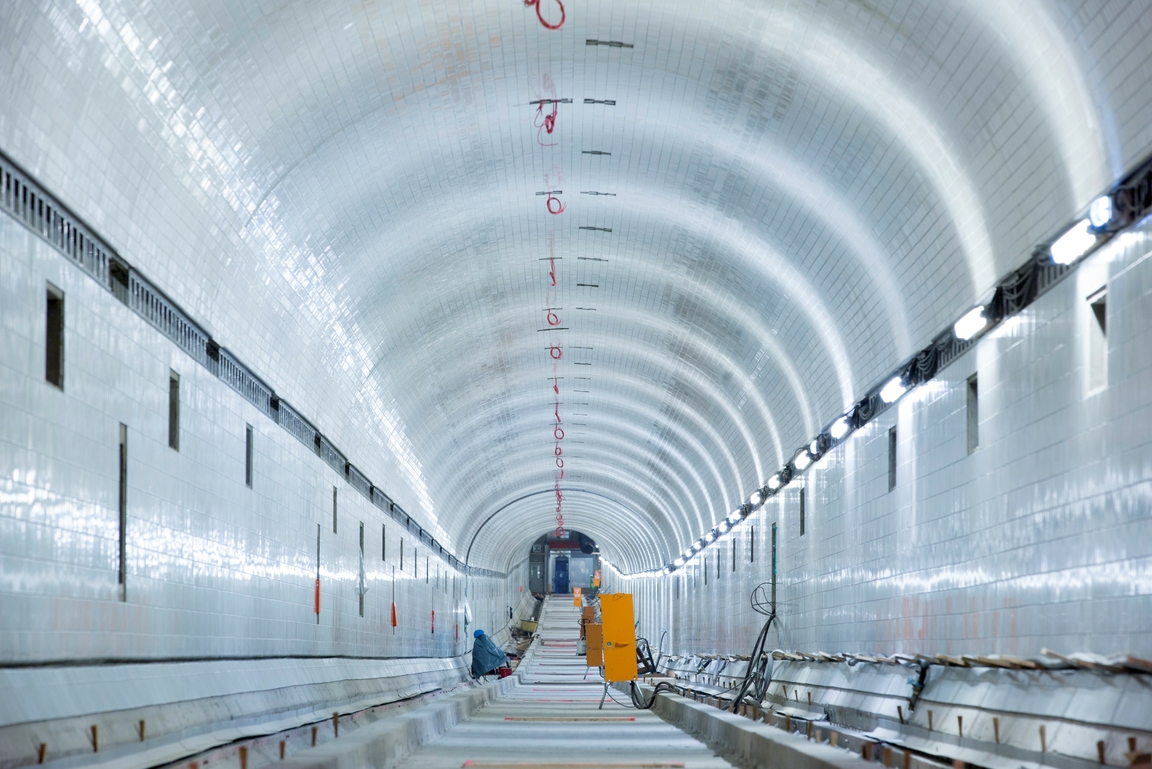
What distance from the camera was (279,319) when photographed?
54.7 ft

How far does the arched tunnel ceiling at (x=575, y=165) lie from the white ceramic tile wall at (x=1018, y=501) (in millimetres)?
854

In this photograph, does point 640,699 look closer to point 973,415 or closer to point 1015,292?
point 973,415

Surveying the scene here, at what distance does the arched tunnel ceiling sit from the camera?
10.0m

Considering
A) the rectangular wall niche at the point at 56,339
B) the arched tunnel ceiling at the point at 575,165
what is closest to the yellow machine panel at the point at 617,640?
the arched tunnel ceiling at the point at 575,165

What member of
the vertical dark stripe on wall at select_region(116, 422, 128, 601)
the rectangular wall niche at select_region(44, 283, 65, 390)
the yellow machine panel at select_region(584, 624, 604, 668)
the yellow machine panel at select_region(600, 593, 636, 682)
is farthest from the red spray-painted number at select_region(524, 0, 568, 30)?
the yellow machine panel at select_region(584, 624, 604, 668)

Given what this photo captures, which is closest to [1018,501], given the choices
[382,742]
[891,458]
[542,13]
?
[891,458]

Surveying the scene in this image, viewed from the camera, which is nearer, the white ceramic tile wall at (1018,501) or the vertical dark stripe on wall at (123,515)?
the white ceramic tile wall at (1018,501)

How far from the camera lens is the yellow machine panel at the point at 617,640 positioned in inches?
854

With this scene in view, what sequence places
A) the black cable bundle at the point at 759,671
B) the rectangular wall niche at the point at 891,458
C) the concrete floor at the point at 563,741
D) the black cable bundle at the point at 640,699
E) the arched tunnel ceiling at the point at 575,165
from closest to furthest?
1. the arched tunnel ceiling at the point at 575,165
2. the concrete floor at the point at 563,741
3. the rectangular wall niche at the point at 891,458
4. the black cable bundle at the point at 759,671
5. the black cable bundle at the point at 640,699

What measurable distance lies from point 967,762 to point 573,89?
27.9 ft

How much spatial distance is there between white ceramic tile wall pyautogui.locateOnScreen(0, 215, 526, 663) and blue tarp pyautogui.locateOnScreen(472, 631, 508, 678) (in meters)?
10.3

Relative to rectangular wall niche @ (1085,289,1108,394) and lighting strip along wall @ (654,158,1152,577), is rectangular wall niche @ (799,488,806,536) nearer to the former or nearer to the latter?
lighting strip along wall @ (654,158,1152,577)

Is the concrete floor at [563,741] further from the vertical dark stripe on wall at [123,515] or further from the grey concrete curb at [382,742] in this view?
the vertical dark stripe on wall at [123,515]

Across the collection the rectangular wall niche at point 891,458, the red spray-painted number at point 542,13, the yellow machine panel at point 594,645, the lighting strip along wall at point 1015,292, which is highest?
the red spray-painted number at point 542,13
